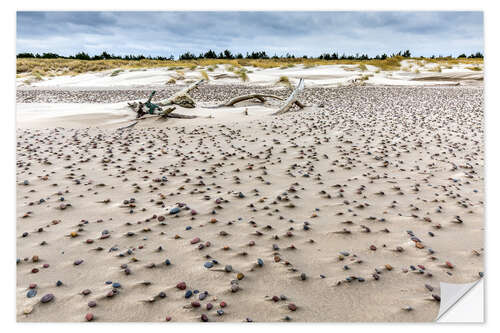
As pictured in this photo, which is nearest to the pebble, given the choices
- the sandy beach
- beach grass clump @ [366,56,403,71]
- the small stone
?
the sandy beach

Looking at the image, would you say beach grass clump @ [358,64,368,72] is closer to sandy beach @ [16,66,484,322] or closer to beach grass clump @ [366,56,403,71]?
beach grass clump @ [366,56,403,71]

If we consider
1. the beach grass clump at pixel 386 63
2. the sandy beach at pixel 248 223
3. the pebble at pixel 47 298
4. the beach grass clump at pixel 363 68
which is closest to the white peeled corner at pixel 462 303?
the sandy beach at pixel 248 223

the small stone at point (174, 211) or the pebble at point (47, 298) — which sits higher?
the small stone at point (174, 211)

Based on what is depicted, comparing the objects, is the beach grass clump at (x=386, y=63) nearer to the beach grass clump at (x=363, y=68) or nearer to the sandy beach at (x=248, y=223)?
the beach grass clump at (x=363, y=68)

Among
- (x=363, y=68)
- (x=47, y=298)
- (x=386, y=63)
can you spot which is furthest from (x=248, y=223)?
(x=363, y=68)
